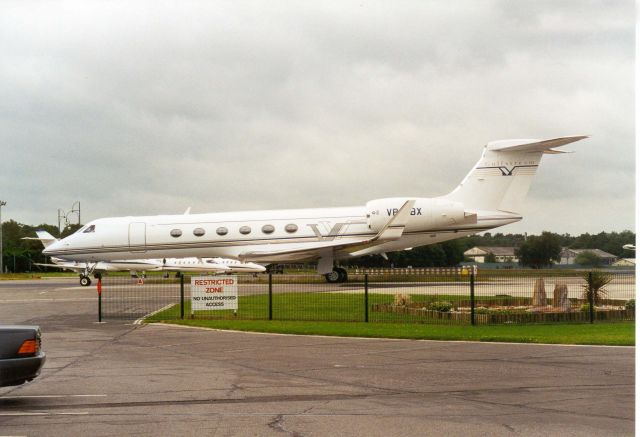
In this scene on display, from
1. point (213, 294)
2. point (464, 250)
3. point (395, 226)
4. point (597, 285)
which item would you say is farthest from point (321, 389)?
point (464, 250)

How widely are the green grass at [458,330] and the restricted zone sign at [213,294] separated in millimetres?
1019

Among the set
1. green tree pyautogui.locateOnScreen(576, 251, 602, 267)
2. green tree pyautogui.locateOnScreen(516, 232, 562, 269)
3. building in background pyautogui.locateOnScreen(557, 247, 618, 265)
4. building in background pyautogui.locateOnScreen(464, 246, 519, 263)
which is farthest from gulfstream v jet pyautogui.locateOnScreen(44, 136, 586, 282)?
building in background pyautogui.locateOnScreen(464, 246, 519, 263)

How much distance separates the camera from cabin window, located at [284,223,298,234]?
130 ft

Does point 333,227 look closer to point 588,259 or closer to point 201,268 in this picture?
point 201,268

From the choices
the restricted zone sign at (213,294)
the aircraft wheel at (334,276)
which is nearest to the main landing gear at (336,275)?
the aircraft wheel at (334,276)

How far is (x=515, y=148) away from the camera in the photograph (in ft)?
132

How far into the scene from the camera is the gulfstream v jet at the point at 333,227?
3900cm

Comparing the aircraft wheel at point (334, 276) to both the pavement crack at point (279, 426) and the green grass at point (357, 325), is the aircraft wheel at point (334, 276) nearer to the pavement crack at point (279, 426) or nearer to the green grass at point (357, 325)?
the green grass at point (357, 325)

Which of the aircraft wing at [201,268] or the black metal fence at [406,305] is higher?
the aircraft wing at [201,268]

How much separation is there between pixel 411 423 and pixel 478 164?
3415cm

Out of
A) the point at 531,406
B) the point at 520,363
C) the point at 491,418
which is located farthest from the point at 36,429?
the point at 520,363

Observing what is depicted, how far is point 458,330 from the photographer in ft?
59.6

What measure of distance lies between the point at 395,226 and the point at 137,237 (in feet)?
43.0

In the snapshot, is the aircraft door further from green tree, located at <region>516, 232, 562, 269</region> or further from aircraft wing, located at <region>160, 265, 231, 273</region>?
green tree, located at <region>516, 232, 562, 269</region>
